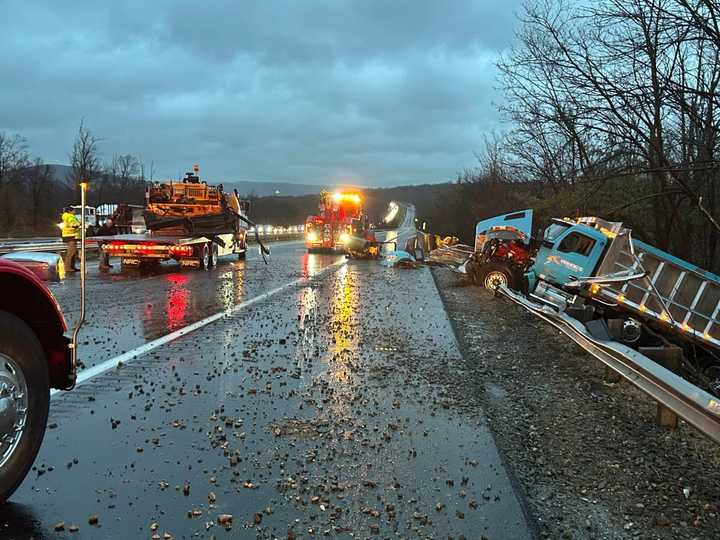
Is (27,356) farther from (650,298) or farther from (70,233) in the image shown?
(70,233)

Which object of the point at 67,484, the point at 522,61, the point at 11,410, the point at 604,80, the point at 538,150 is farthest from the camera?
the point at 538,150

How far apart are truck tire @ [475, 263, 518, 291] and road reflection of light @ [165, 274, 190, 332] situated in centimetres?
780

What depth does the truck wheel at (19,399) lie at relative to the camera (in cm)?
329

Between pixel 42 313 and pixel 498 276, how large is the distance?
1351 cm

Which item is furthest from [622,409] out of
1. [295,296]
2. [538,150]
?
[538,150]

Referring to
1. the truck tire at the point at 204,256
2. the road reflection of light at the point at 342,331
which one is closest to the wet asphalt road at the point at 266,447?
the road reflection of light at the point at 342,331

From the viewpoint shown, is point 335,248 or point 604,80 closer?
point 604,80

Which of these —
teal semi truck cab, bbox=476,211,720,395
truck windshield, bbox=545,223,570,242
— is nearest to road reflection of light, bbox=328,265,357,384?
teal semi truck cab, bbox=476,211,720,395

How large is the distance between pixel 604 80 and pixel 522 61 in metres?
2.86

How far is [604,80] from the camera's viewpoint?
10.5 meters

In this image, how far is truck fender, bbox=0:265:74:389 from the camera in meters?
3.45

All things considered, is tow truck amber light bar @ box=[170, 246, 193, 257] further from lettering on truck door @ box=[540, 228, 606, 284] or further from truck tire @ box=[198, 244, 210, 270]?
lettering on truck door @ box=[540, 228, 606, 284]

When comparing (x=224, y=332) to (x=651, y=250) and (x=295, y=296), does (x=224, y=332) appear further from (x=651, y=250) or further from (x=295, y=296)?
(x=651, y=250)

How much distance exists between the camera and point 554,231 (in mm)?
14148
